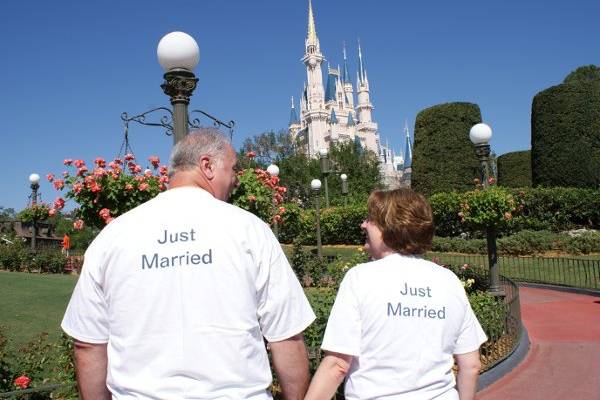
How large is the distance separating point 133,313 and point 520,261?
64.3 ft

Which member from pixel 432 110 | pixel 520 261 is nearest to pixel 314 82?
pixel 432 110

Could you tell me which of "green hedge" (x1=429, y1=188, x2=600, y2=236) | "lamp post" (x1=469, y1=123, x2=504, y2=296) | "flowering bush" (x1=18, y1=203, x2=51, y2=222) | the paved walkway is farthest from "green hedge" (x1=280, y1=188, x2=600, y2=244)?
"lamp post" (x1=469, y1=123, x2=504, y2=296)

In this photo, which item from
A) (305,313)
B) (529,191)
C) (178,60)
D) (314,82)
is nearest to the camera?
(305,313)

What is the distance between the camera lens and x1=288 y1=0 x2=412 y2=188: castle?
313 feet

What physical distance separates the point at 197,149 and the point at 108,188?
3.97 m

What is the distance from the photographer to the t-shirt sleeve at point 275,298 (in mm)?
1840

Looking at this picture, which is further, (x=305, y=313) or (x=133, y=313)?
(x=305, y=313)

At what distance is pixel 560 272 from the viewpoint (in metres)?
16.8

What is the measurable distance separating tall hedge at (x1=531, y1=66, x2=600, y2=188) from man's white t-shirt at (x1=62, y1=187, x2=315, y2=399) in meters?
25.1

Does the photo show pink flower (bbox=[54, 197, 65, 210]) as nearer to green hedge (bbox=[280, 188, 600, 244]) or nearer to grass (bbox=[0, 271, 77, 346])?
grass (bbox=[0, 271, 77, 346])

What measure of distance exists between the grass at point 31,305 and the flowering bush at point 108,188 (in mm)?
2997

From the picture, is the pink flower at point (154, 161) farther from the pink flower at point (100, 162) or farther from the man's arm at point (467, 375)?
the man's arm at point (467, 375)

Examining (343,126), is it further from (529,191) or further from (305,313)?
(305,313)

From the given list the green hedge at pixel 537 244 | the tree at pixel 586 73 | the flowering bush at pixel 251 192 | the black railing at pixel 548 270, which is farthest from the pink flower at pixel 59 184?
the tree at pixel 586 73
